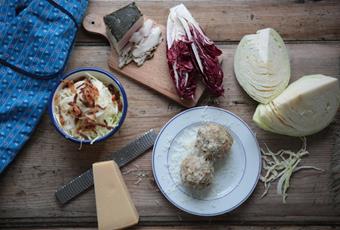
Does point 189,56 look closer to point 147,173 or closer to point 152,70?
point 152,70

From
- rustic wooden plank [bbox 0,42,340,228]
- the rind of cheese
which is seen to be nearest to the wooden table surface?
rustic wooden plank [bbox 0,42,340,228]

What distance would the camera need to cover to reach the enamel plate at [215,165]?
4.89 ft

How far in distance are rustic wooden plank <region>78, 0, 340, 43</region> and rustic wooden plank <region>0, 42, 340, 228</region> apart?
0.06m

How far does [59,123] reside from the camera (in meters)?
1.45

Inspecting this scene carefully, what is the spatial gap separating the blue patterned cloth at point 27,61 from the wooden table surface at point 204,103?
0.06 m

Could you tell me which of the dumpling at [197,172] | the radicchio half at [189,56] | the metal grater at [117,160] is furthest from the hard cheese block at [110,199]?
the radicchio half at [189,56]

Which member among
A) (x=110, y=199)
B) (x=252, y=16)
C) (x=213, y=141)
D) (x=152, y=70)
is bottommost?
(x=110, y=199)

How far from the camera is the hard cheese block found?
4.77ft

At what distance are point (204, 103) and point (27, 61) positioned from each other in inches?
23.8

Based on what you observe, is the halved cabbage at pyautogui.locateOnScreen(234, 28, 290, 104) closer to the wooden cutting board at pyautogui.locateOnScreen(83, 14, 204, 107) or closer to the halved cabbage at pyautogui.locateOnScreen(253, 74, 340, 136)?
the halved cabbage at pyautogui.locateOnScreen(253, 74, 340, 136)

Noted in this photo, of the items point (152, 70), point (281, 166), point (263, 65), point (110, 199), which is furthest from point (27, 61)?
point (281, 166)

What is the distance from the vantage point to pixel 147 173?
60.6 inches

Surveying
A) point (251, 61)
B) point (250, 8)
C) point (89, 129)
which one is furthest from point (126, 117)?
point (250, 8)

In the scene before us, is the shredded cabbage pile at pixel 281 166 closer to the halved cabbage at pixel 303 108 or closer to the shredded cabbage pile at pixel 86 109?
the halved cabbage at pixel 303 108
